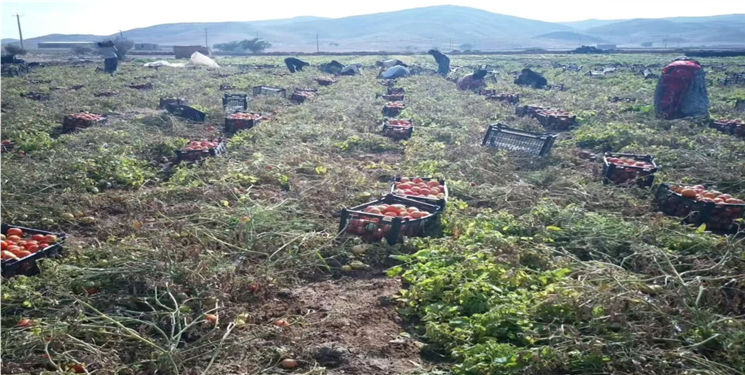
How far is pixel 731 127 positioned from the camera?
11961 mm

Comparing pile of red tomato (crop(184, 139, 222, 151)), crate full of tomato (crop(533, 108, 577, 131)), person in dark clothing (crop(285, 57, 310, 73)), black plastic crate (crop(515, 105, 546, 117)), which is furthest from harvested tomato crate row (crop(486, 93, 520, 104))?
person in dark clothing (crop(285, 57, 310, 73))

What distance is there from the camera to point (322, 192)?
305 inches

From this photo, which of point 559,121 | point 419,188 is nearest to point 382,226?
point 419,188

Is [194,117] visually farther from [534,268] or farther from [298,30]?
[298,30]

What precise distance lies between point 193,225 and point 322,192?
2.26 m

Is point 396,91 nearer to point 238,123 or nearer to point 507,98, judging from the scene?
point 507,98

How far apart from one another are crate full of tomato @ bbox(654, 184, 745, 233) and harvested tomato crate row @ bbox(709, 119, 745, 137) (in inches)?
239

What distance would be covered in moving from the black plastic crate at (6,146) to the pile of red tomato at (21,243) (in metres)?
5.29

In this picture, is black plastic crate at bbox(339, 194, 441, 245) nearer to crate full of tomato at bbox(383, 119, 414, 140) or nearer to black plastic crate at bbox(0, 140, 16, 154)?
crate full of tomato at bbox(383, 119, 414, 140)

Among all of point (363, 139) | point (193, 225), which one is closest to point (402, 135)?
point (363, 139)

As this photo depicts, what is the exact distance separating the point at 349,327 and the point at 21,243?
3404 mm

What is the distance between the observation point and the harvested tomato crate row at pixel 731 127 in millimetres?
11797

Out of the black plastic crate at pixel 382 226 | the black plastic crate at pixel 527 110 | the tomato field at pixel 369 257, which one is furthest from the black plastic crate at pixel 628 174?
the black plastic crate at pixel 527 110

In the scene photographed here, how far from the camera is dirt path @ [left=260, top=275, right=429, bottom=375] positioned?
13.0 ft
